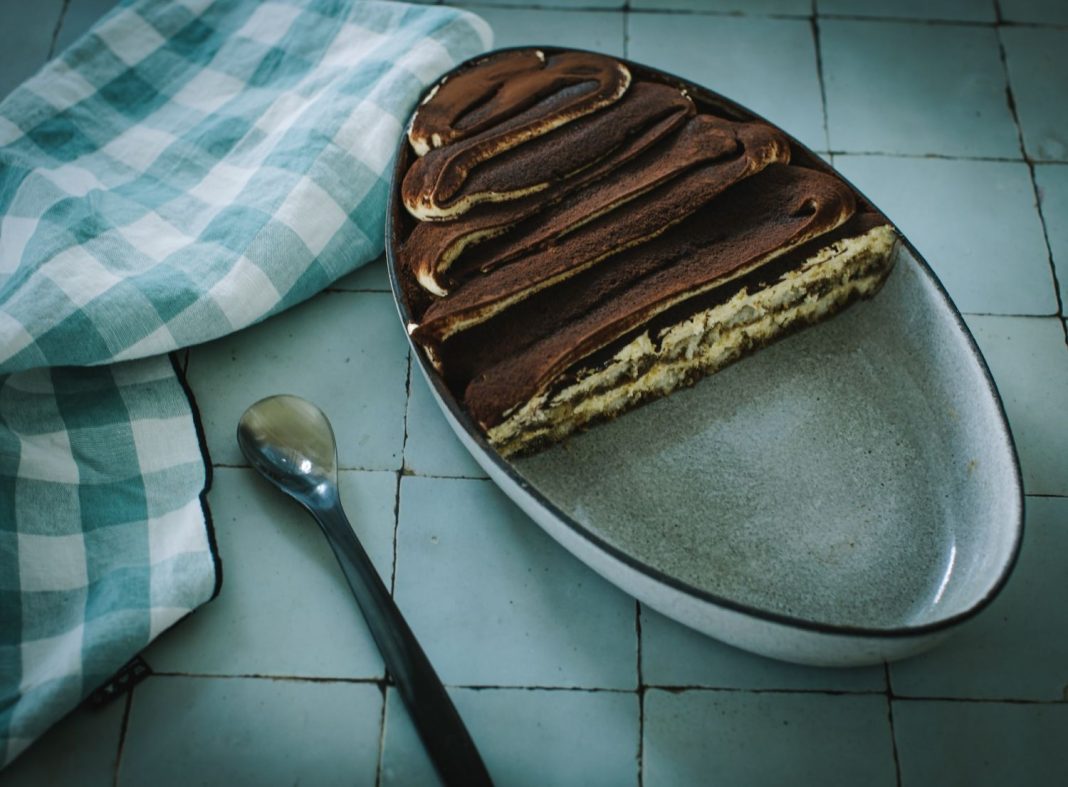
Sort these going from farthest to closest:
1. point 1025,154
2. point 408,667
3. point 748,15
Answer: point 748,15, point 1025,154, point 408,667

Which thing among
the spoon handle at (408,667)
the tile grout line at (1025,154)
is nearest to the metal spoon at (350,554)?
the spoon handle at (408,667)

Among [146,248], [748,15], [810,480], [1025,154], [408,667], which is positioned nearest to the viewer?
[408,667]

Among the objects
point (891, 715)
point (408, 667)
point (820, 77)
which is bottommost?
point (891, 715)

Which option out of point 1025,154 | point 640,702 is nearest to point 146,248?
point 640,702

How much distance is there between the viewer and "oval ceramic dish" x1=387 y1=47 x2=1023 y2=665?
97cm

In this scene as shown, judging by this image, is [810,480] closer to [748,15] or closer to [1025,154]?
[1025,154]

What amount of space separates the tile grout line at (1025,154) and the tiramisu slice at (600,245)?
13.3 inches

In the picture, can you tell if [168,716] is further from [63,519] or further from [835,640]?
[835,640]

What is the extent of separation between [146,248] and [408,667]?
0.66m

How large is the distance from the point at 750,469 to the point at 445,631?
399 mm

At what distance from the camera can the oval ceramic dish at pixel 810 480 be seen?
0.97 meters

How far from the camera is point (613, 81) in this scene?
120 cm

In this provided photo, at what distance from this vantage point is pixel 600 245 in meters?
1.07

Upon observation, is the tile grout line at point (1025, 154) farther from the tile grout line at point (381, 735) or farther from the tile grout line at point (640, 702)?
the tile grout line at point (381, 735)
